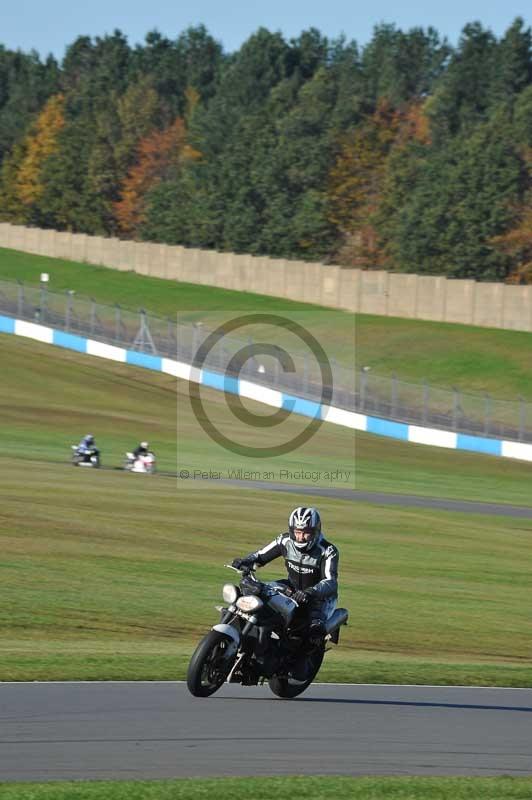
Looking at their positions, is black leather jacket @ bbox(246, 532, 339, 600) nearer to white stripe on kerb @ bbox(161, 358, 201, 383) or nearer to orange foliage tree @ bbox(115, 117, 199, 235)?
white stripe on kerb @ bbox(161, 358, 201, 383)

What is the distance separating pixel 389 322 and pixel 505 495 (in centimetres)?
3087

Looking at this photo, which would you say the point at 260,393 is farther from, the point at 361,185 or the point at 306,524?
the point at 361,185

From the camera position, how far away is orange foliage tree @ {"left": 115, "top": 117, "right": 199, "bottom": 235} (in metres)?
120

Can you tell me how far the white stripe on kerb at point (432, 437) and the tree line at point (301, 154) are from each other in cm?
3625

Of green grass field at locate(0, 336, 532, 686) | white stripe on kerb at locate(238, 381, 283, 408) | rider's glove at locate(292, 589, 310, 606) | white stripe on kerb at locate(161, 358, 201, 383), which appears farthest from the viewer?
white stripe on kerb at locate(161, 358, 201, 383)

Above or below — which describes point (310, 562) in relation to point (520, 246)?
below

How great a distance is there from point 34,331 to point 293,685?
1883 inches

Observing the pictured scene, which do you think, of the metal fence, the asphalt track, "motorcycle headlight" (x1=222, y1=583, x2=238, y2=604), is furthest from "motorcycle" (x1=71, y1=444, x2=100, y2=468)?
"motorcycle headlight" (x1=222, y1=583, x2=238, y2=604)

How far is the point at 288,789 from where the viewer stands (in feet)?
30.0

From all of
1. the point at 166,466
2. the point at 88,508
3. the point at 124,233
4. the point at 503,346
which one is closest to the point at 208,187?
the point at 124,233

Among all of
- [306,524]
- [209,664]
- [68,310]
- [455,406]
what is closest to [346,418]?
[455,406]

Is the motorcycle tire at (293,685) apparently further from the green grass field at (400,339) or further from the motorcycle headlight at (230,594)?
the green grass field at (400,339)

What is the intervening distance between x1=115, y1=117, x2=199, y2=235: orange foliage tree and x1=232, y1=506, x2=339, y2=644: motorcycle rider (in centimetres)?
10427

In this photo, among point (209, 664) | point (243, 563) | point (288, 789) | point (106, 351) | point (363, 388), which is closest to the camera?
point (288, 789)
